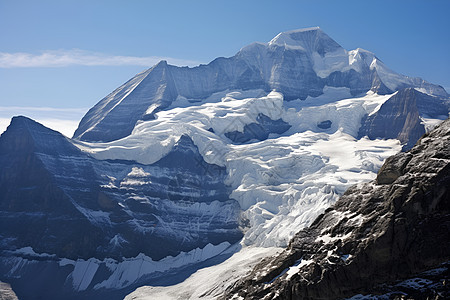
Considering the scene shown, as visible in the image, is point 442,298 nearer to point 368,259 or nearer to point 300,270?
point 368,259

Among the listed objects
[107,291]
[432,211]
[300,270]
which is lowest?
[107,291]

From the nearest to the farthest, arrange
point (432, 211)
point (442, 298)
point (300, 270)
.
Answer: point (442, 298) < point (432, 211) < point (300, 270)

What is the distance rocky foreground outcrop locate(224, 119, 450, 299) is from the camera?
53.9 m

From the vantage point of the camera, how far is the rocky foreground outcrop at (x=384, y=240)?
53.9 metres

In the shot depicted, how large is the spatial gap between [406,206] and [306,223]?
13510 cm

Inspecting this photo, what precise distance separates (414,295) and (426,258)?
4.03 meters

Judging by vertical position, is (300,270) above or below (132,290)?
above

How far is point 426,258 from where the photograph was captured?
5328 cm

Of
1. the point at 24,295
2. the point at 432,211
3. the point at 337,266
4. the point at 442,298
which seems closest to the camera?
the point at 442,298

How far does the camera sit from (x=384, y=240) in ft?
184

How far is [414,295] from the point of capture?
173 feet

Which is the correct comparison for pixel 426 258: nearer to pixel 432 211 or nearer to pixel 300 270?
pixel 432 211

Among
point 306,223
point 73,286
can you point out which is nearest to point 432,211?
point 306,223

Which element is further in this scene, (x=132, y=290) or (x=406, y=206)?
(x=132, y=290)
